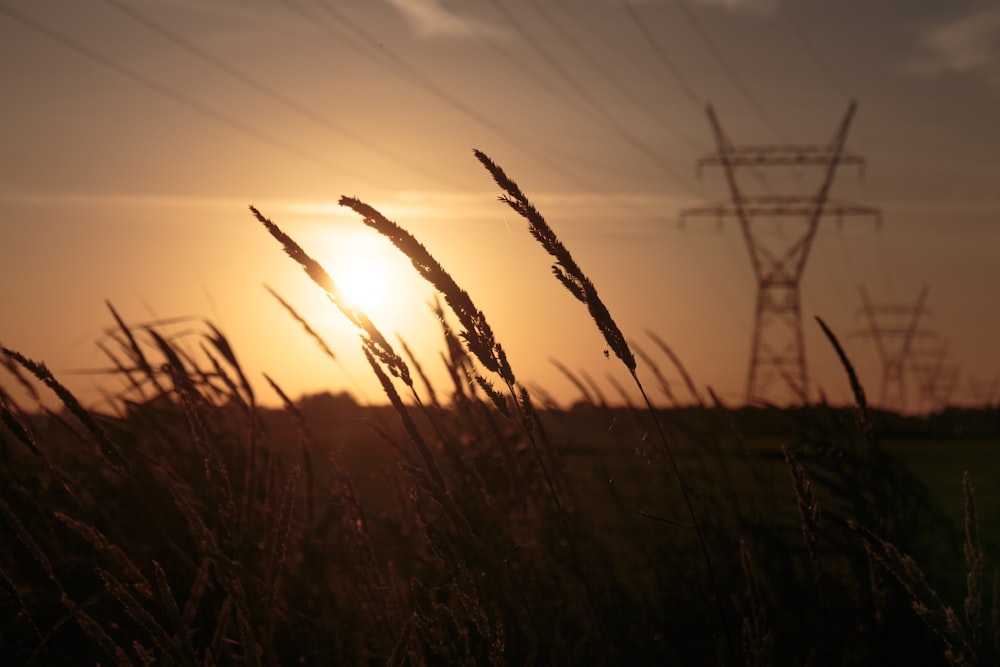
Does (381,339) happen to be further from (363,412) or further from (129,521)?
(129,521)

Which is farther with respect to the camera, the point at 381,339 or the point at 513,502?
the point at 513,502

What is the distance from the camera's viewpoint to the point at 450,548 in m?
1.45

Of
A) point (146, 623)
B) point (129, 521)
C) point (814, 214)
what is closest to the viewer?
point (146, 623)

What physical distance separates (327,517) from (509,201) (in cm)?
212

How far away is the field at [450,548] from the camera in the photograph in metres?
1.47

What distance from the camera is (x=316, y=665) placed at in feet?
6.77

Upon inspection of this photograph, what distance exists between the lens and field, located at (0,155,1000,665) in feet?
4.81

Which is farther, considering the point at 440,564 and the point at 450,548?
the point at 440,564

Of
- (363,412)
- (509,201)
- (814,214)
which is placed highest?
(814,214)

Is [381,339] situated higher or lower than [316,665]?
higher

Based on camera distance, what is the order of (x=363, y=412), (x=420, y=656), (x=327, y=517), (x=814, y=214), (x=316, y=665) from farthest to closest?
(x=814, y=214), (x=327, y=517), (x=363, y=412), (x=316, y=665), (x=420, y=656)

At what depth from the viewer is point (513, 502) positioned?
3.38m

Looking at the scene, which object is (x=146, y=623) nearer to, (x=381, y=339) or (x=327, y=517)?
(x=381, y=339)

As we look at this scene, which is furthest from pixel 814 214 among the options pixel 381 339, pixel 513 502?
pixel 381 339
